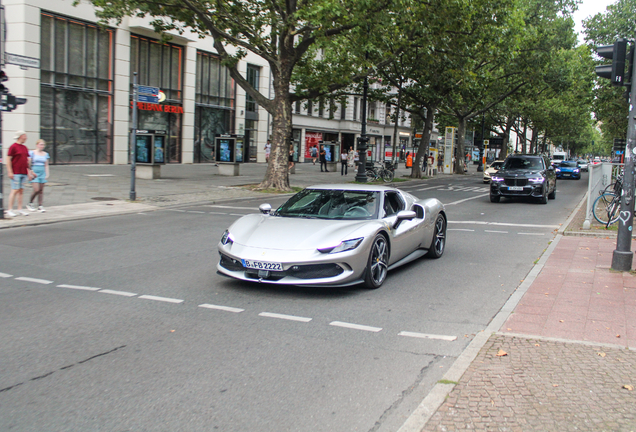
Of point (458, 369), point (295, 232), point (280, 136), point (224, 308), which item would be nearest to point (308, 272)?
point (295, 232)

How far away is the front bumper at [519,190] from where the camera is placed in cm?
2003

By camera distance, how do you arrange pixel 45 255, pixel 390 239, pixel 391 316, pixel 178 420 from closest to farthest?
pixel 178 420 < pixel 391 316 < pixel 390 239 < pixel 45 255

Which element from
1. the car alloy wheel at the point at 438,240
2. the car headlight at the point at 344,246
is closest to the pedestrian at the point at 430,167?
the car alloy wheel at the point at 438,240

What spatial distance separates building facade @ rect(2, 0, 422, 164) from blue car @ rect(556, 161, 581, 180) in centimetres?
2536

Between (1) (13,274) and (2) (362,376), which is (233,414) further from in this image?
(1) (13,274)

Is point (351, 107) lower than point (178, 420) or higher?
higher

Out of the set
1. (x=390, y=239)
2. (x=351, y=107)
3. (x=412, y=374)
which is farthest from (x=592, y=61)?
(x=412, y=374)

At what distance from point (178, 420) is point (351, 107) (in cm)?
5623

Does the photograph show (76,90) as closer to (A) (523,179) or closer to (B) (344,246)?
(A) (523,179)

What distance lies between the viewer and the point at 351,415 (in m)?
3.64

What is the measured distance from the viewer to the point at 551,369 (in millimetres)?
4418

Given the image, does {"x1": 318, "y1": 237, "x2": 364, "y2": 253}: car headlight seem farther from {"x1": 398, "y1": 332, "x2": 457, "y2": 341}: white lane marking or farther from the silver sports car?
{"x1": 398, "y1": 332, "x2": 457, "y2": 341}: white lane marking

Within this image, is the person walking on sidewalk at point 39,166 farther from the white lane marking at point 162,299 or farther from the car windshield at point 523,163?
the car windshield at point 523,163

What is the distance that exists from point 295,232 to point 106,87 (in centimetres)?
A: 2621
